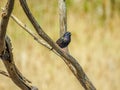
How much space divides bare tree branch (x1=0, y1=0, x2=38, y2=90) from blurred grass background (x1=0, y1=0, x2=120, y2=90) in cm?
171

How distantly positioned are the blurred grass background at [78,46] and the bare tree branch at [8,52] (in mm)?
1711

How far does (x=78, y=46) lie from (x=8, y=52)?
2.61 meters

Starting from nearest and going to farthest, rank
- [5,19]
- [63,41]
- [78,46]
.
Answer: [5,19] → [63,41] → [78,46]

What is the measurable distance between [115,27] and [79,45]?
0.30 meters

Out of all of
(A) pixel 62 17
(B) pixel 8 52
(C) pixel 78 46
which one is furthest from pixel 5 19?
(C) pixel 78 46

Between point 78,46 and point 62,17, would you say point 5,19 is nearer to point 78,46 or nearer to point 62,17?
point 62,17

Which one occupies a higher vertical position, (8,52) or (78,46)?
(78,46)

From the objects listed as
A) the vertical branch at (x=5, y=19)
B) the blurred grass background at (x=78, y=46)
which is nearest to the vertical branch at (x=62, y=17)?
the vertical branch at (x=5, y=19)

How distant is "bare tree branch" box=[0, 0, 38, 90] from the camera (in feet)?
1.42

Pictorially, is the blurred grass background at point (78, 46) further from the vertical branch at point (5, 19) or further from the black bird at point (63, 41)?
the vertical branch at point (5, 19)

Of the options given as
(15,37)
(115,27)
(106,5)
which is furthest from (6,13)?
(106,5)

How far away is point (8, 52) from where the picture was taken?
1.57ft

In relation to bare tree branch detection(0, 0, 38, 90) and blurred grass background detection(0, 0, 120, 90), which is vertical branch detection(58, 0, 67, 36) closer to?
bare tree branch detection(0, 0, 38, 90)

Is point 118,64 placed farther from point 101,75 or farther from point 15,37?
point 15,37
